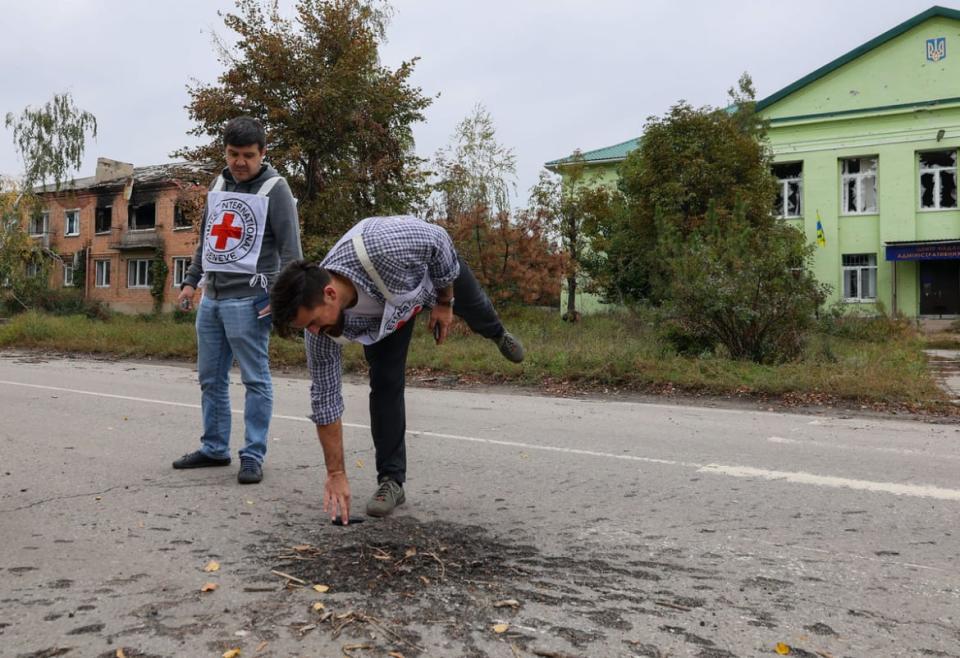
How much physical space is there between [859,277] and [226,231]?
27356mm

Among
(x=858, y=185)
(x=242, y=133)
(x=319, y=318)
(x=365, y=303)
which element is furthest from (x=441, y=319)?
(x=858, y=185)

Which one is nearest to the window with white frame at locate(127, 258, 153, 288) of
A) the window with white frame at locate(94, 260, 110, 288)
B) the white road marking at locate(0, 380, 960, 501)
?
the window with white frame at locate(94, 260, 110, 288)

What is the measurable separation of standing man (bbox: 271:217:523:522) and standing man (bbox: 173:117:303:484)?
1.05 meters

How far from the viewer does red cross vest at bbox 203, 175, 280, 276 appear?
174 inches

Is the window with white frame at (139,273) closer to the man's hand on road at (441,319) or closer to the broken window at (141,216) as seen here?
the broken window at (141,216)

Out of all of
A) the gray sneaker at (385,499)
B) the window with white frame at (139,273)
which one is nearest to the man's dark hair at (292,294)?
the gray sneaker at (385,499)

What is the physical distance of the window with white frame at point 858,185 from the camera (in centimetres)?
2725

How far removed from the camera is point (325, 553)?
3121mm

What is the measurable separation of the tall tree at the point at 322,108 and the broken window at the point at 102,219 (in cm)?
2675

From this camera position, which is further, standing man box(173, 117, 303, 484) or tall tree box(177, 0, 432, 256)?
tall tree box(177, 0, 432, 256)

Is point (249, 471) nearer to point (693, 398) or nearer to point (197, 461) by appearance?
point (197, 461)

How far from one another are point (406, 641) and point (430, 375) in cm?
973

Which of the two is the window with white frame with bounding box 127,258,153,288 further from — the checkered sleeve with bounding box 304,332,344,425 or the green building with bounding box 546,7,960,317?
the checkered sleeve with bounding box 304,332,344,425

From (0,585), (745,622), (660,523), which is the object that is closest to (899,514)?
(660,523)
